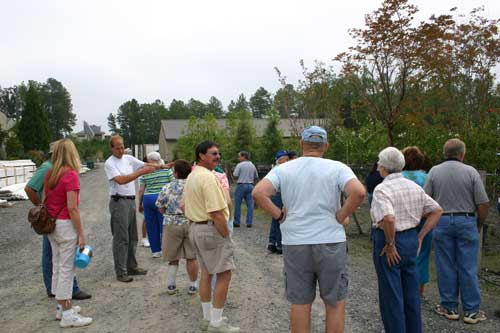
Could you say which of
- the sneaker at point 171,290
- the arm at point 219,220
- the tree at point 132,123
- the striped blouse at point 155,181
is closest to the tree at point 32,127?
the tree at point 132,123

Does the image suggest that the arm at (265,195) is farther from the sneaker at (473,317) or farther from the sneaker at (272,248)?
the sneaker at (272,248)

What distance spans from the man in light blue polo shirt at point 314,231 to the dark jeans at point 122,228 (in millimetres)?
3261

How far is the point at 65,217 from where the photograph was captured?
15.0ft

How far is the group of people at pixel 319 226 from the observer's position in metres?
3.29

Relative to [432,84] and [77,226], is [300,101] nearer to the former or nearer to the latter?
[432,84]

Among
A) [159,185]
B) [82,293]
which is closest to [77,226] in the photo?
[82,293]

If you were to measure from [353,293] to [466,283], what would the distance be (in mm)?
1468

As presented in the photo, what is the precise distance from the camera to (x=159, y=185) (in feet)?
24.9

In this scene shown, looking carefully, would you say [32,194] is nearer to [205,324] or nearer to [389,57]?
[205,324]

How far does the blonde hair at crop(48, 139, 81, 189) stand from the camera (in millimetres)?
4535

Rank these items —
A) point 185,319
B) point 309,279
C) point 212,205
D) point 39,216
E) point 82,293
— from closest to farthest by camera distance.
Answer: point 309,279 → point 212,205 → point 39,216 → point 185,319 → point 82,293

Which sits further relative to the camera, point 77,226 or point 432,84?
point 432,84

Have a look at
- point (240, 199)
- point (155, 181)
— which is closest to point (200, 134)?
point (240, 199)

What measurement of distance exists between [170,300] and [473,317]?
348 centimetres
